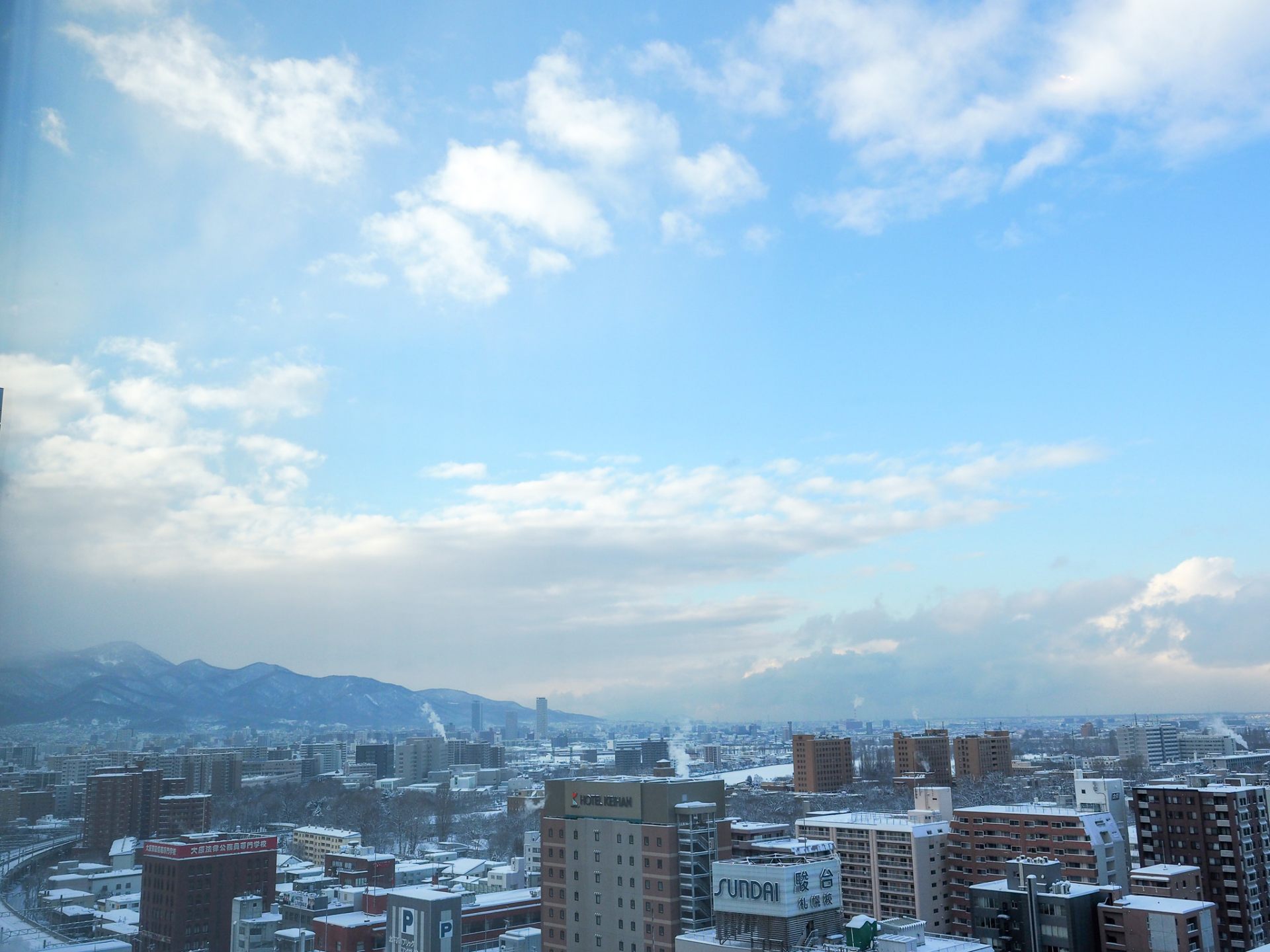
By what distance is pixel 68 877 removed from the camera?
1030cm

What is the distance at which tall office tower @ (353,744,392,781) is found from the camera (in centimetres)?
3462

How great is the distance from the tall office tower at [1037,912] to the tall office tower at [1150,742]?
27.0m

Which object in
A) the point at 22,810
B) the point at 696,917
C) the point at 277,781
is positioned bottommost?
the point at 277,781

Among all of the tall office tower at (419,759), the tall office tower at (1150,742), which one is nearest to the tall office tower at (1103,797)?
the tall office tower at (1150,742)

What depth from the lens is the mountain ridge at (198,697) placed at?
320 cm

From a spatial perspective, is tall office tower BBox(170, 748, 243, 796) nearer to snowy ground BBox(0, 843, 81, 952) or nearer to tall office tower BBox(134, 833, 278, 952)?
tall office tower BBox(134, 833, 278, 952)

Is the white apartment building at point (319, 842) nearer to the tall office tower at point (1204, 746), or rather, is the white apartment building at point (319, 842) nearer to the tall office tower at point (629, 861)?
the tall office tower at point (629, 861)

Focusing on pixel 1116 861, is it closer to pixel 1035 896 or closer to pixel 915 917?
pixel 915 917

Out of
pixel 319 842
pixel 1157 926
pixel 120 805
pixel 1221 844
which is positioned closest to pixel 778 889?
pixel 1157 926

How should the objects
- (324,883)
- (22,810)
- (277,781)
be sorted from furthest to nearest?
(277,781), (324,883), (22,810)

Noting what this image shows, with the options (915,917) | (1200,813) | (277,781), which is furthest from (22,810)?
(277,781)

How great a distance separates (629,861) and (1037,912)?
3.14 metres

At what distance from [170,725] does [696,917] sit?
54.8ft

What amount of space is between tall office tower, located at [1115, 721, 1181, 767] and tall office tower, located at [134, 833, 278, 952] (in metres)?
28.6
